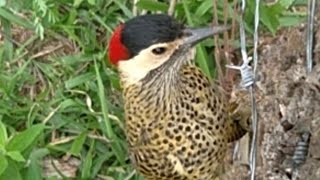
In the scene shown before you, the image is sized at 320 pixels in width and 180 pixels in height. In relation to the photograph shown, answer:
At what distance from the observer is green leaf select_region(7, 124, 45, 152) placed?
3.21 m

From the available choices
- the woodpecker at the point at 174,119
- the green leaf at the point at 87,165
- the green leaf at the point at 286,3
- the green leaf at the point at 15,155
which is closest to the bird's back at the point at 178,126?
the woodpecker at the point at 174,119

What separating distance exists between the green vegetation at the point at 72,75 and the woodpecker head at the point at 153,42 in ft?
2.05

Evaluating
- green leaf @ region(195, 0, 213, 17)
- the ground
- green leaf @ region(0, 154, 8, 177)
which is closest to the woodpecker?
the ground

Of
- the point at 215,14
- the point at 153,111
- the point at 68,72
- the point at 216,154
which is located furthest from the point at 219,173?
the point at 68,72

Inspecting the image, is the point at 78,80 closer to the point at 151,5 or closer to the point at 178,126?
the point at 151,5

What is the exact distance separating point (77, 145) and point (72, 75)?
284 millimetres

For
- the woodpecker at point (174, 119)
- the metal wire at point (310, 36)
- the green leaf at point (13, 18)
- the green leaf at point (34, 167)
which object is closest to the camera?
the metal wire at point (310, 36)

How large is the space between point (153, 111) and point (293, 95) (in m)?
0.53

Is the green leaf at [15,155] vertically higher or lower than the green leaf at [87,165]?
higher

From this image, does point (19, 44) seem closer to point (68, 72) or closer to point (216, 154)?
point (68, 72)

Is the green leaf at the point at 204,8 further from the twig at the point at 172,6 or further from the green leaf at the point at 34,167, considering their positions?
the green leaf at the point at 34,167

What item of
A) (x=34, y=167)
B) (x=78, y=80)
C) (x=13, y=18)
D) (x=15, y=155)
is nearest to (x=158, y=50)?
(x=15, y=155)

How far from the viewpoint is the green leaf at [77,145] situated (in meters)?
3.47

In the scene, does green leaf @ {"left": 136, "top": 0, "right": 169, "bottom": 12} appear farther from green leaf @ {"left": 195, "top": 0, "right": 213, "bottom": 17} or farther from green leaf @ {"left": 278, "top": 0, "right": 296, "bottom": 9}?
green leaf @ {"left": 278, "top": 0, "right": 296, "bottom": 9}
